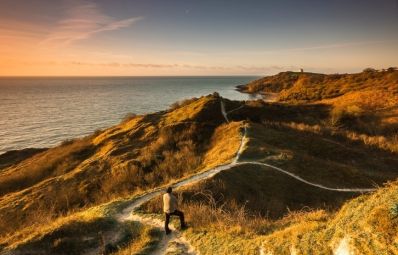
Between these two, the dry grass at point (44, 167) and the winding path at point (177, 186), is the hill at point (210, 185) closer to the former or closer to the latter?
the winding path at point (177, 186)

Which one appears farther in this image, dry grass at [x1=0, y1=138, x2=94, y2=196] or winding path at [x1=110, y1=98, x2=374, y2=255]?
dry grass at [x1=0, y1=138, x2=94, y2=196]

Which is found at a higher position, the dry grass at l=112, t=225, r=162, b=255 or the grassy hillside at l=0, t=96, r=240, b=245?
the dry grass at l=112, t=225, r=162, b=255

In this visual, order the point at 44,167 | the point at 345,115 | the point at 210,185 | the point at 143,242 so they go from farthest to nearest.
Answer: the point at 345,115
the point at 44,167
the point at 210,185
the point at 143,242

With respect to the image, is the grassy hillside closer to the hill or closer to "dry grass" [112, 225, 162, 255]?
the hill

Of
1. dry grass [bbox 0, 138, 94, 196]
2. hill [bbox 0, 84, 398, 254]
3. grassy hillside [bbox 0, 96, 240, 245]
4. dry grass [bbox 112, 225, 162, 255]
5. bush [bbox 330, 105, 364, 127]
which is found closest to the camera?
hill [bbox 0, 84, 398, 254]

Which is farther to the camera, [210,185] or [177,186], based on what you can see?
[177,186]

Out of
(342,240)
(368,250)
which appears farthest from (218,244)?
(368,250)

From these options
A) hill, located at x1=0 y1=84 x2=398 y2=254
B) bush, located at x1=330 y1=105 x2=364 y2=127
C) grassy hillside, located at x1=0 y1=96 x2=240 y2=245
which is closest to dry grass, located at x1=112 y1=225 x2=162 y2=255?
hill, located at x1=0 y1=84 x2=398 y2=254

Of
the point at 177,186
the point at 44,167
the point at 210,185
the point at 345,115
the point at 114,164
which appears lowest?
the point at 44,167

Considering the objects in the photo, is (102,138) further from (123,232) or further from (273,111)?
(123,232)

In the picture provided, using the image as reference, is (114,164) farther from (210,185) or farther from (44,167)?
(210,185)

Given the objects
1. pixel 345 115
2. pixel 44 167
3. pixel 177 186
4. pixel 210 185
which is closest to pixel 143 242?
pixel 177 186

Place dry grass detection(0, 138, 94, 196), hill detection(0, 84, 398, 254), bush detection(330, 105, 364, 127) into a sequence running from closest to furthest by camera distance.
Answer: hill detection(0, 84, 398, 254) < dry grass detection(0, 138, 94, 196) < bush detection(330, 105, 364, 127)

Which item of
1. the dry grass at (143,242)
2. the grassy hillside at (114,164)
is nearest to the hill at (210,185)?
the dry grass at (143,242)
